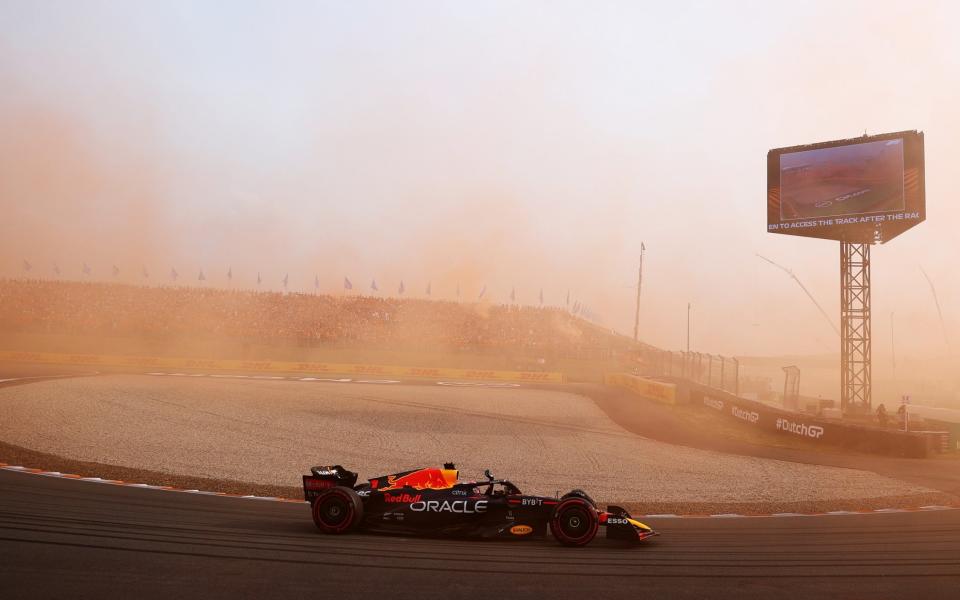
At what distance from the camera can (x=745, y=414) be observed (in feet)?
83.4

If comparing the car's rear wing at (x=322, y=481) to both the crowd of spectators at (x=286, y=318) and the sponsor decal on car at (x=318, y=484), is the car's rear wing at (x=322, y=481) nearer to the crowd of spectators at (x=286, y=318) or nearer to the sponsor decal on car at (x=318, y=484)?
the sponsor decal on car at (x=318, y=484)

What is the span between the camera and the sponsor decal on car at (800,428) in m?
21.2

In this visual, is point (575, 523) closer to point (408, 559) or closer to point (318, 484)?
point (408, 559)

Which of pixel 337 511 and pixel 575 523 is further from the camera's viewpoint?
pixel 337 511

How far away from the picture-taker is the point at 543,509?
8695 millimetres

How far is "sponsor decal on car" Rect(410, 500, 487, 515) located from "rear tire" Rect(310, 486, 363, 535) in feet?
2.38

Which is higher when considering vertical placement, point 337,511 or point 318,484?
point 318,484

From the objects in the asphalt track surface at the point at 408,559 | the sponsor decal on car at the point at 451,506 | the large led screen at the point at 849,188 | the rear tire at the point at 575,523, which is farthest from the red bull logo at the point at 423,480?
the large led screen at the point at 849,188

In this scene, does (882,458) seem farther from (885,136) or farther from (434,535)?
(434,535)

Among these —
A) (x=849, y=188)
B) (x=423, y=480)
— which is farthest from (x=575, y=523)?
(x=849, y=188)

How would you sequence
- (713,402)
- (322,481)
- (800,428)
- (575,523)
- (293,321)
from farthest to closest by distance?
(293,321) → (713,402) → (800,428) → (322,481) → (575,523)

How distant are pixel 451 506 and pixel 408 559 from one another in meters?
1.28

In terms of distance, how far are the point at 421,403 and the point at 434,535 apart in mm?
20506

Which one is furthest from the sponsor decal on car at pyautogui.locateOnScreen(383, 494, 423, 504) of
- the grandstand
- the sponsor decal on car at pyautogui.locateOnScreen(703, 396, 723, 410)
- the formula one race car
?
the grandstand
